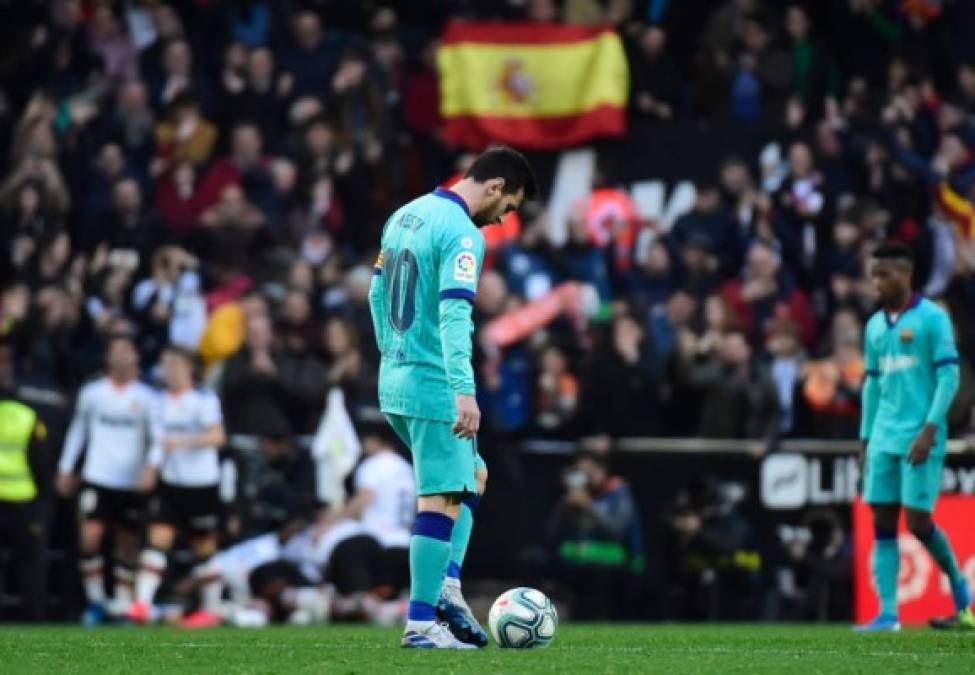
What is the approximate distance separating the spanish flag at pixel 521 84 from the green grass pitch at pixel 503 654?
8894 millimetres

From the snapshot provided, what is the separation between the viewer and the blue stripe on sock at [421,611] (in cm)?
990

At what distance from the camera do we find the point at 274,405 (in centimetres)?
1739

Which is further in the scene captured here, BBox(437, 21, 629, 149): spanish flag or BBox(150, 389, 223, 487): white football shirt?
→ BBox(437, 21, 629, 149): spanish flag

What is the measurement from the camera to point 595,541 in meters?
17.0

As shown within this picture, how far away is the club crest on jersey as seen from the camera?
964 centimetres

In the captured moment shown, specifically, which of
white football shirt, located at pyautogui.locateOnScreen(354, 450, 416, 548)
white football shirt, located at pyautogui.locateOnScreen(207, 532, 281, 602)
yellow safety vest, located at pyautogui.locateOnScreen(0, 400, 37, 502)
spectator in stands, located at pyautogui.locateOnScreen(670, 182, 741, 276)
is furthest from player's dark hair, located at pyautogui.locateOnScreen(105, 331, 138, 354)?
spectator in stands, located at pyautogui.locateOnScreen(670, 182, 741, 276)

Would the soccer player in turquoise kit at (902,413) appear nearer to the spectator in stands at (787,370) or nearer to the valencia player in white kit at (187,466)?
the spectator in stands at (787,370)

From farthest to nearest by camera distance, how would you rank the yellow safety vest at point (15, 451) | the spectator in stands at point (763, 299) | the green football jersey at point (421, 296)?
the spectator in stands at point (763, 299), the yellow safety vest at point (15, 451), the green football jersey at point (421, 296)

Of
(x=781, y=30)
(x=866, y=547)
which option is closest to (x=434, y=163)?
(x=781, y=30)

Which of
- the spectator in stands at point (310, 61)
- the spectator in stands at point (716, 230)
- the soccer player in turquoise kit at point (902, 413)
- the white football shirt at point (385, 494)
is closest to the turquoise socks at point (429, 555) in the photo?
the soccer player in turquoise kit at point (902, 413)

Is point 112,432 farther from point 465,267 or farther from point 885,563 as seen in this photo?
point 465,267

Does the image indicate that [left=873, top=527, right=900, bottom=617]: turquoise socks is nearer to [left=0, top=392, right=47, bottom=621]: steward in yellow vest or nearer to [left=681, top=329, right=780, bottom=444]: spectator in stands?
[left=681, top=329, right=780, bottom=444]: spectator in stands

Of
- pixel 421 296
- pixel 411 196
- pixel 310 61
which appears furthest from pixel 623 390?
pixel 421 296

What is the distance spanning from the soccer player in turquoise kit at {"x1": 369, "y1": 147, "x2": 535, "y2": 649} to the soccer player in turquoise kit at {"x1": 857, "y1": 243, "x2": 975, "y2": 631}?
3560 millimetres
